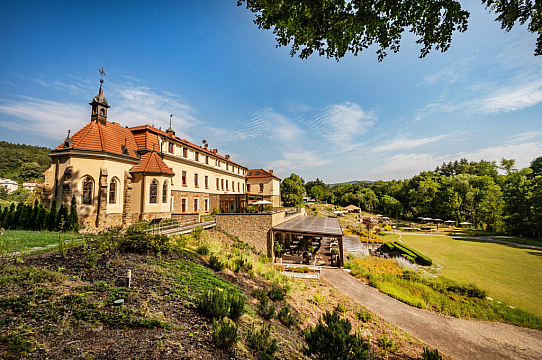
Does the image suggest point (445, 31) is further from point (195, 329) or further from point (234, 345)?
point (195, 329)

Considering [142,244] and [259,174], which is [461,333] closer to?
[142,244]

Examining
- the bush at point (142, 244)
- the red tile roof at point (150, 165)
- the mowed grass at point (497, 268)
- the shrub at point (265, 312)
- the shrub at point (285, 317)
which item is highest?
the red tile roof at point (150, 165)

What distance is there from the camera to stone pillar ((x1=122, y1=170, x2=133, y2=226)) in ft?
57.8

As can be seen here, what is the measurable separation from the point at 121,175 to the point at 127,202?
247 centimetres

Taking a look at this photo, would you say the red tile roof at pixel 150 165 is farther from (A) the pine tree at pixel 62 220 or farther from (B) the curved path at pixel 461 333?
(B) the curved path at pixel 461 333

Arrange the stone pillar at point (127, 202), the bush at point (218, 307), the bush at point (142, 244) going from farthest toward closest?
the stone pillar at point (127, 202) < the bush at point (142, 244) < the bush at point (218, 307)

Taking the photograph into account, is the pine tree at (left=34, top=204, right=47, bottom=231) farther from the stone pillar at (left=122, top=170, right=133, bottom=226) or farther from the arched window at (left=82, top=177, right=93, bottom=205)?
the stone pillar at (left=122, top=170, right=133, bottom=226)

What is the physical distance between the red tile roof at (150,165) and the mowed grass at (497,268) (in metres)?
25.7

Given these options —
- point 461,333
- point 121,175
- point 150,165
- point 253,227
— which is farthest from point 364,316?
point 121,175

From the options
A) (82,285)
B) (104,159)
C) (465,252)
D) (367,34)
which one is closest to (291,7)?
(367,34)

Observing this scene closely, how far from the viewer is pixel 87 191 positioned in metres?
15.8

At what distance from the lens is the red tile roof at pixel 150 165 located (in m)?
18.8

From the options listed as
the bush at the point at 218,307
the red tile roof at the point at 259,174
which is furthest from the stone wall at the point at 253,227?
the red tile roof at the point at 259,174

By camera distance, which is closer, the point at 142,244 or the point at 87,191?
the point at 142,244
